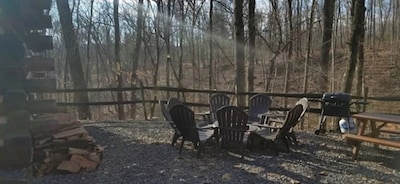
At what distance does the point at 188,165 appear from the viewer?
4.76 meters

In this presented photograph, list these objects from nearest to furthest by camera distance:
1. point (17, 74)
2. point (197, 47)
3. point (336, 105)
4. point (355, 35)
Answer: point (17, 74) → point (336, 105) → point (355, 35) → point (197, 47)

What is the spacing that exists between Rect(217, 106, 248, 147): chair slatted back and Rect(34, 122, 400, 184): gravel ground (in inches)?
11.3

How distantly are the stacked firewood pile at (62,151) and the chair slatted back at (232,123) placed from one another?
5.50 feet

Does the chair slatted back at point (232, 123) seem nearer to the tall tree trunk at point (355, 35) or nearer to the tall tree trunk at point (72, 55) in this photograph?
the tall tree trunk at point (355, 35)

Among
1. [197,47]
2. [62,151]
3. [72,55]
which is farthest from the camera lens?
[197,47]

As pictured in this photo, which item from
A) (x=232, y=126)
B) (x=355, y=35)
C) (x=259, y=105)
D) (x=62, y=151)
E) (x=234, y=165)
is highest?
(x=355, y=35)

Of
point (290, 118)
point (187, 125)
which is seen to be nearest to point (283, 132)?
point (290, 118)

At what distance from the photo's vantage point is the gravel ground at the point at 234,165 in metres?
4.23

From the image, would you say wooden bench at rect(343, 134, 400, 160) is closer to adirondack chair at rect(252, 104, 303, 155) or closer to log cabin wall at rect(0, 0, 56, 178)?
adirondack chair at rect(252, 104, 303, 155)

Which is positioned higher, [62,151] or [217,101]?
[217,101]

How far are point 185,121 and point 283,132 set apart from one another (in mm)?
1409

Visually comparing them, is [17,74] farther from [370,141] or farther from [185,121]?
[370,141]

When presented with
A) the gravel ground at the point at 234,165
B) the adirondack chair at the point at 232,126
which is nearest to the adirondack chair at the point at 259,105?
the gravel ground at the point at 234,165

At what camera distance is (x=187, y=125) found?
5.13m
